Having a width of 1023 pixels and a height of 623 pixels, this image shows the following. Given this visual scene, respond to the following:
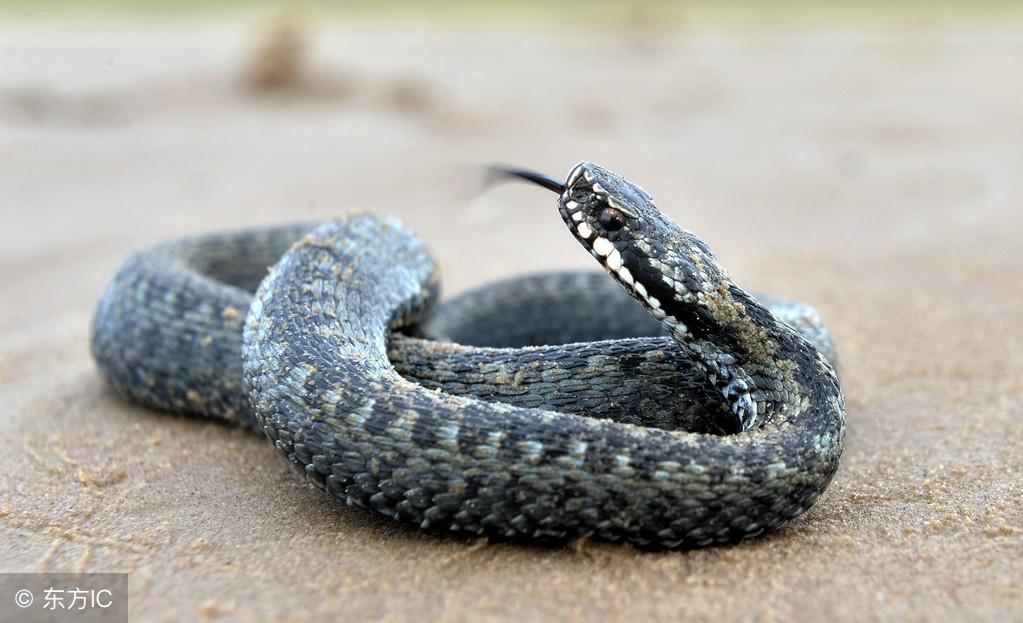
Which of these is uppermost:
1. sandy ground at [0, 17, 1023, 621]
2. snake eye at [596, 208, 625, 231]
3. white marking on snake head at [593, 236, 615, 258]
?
snake eye at [596, 208, 625, 231]

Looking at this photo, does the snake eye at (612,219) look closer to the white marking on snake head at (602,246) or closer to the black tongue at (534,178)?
the white marking on snake head at (602,246)

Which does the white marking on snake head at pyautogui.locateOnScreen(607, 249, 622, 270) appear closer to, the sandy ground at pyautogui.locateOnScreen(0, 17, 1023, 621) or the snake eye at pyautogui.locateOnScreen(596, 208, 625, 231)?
the snake eye at pyautogui.locateOnScreen(596, 208, 625, 231)

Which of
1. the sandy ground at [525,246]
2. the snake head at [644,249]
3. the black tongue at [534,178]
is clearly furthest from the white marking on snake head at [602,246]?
the sandy ground at [525,246]

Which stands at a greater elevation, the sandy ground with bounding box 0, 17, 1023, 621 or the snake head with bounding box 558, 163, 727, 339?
the snake head with bounding box 558, 163, 727, 339

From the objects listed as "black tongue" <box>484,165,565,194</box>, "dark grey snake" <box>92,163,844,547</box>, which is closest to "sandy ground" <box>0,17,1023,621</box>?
"dark grey snake" <box>92,163,844,547</box>

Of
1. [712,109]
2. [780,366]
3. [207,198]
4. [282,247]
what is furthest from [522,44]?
[780,366]

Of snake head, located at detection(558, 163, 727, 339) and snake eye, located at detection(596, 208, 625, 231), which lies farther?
snake eye, located at detection(596, 208, 625, 231)

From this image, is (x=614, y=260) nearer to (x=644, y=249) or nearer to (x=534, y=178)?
(x=644, y=249)

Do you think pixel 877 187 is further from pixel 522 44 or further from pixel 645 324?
pixel 522 44
